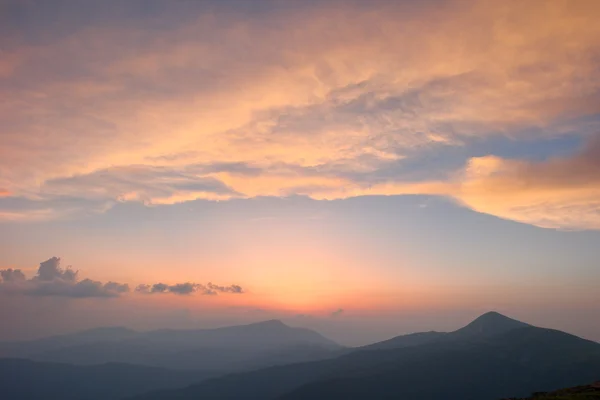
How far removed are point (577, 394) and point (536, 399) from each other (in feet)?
30.5

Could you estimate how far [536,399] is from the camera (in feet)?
281

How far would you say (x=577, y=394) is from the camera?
86000mm
